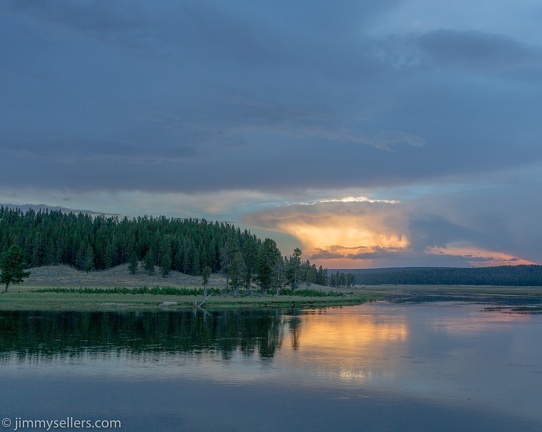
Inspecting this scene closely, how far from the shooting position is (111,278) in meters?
159

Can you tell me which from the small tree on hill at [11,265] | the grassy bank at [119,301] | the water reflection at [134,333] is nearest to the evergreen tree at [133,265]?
the grassy bank at [119,301]

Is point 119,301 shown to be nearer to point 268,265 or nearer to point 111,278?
point 268,265

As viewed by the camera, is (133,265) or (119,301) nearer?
(119,301)

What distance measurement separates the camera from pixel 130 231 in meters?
191

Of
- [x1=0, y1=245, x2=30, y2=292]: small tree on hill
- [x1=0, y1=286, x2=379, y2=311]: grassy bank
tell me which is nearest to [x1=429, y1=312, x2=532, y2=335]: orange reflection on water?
[x1=0, y1=286, x2=379, y2=311]: grassy bank

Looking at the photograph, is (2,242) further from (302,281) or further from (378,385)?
(378,385)

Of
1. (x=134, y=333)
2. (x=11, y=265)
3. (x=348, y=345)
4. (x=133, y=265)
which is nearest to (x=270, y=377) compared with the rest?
(x=348, y=345)

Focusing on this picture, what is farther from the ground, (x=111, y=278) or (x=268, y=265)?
(x=268, y=265)

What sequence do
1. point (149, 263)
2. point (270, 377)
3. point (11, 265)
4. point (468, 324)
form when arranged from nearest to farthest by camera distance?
point (270, 377) → point (468, 324) → point (11, 265) → point (149, 263)

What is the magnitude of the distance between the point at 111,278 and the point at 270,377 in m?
135

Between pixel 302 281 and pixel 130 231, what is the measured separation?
6271 cm

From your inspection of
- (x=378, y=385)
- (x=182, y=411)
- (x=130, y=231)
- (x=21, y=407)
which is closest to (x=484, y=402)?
(x=378, y=385)

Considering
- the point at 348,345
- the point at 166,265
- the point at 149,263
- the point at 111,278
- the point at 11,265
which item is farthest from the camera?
the point at 149,263

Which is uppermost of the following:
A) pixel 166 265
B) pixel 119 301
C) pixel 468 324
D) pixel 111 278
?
pixel 166 265
